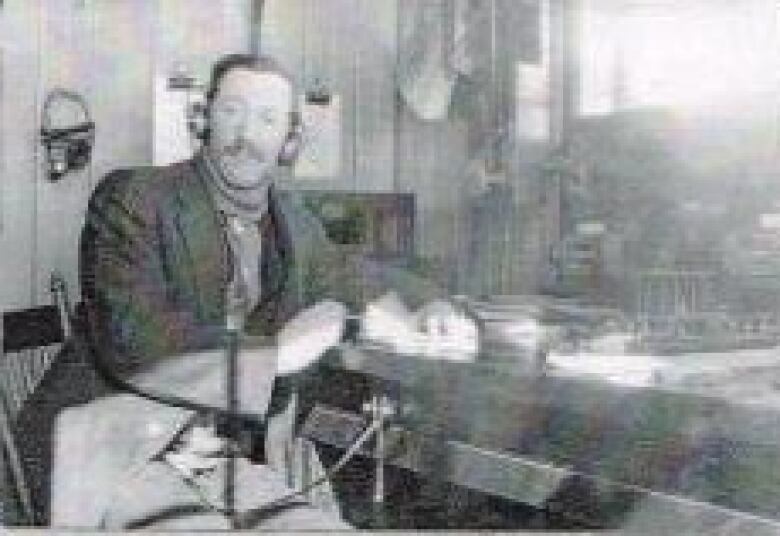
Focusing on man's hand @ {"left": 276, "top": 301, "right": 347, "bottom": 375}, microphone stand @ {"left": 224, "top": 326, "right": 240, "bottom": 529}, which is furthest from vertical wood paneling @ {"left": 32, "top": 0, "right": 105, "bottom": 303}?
man's hand @ {"left": 276, "top": 301, "right": 347, "bottom": 375}

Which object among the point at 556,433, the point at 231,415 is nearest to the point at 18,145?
the point at 231,415

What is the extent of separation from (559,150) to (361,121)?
0.62 m

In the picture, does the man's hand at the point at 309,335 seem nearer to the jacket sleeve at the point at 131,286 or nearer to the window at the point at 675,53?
the jacket sleeve at the point at 131,286

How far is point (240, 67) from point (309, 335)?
87 cm

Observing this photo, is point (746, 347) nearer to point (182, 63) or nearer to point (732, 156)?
point (732, 156)

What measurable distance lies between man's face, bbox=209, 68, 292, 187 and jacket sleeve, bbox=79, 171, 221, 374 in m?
A: 0.27

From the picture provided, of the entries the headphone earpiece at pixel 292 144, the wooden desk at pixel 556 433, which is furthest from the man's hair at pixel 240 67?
the wooden desk at pixel 556 433

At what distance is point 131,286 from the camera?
477cm

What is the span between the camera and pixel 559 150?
186 inches

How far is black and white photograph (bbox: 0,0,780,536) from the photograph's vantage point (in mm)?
4672

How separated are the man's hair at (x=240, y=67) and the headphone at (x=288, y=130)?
4cm

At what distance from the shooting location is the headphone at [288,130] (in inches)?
187

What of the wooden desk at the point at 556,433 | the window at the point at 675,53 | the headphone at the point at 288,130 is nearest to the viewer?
the wooden desk at the point at 556,433

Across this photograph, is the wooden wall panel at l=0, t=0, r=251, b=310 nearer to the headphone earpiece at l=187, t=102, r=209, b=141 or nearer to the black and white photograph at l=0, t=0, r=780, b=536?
the black and white photograph at l=0, t=0, r=780, b=536
